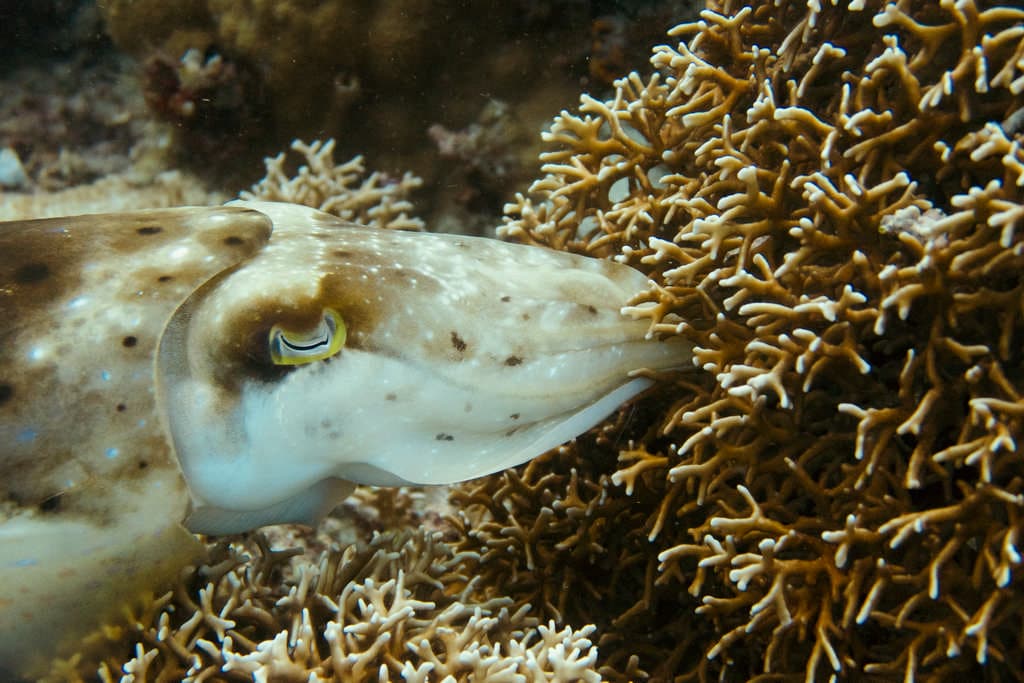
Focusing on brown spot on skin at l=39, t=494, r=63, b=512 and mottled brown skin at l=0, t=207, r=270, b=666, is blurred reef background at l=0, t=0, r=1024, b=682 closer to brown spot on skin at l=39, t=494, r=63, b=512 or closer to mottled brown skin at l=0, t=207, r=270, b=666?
mottled brown skin at l=0, t=207, r=270, b=666

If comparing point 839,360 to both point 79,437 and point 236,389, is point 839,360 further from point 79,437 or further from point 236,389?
point 79,437

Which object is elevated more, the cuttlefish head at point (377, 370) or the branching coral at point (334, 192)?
the cuttlefish head at point (377, 370)

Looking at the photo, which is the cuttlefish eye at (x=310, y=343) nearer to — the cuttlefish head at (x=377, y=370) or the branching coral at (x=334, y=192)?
the cuttlefish head at (x=377, y=370)

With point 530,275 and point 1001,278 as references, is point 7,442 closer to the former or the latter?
point 530,275

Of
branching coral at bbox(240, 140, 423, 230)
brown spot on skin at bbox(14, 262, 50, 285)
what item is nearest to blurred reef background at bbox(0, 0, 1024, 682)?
brown spot on skin at bbox(14, 262, 50, 285)

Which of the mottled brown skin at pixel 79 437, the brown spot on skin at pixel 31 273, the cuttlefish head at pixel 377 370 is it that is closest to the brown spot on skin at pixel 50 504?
the mottled brown skin at pixel 79 437
